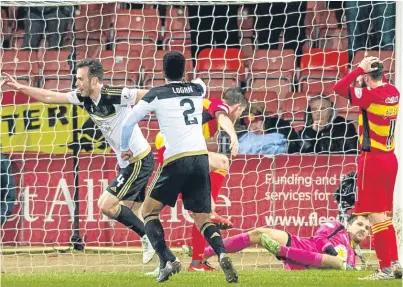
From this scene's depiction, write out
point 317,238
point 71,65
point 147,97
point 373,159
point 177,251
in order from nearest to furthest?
1. point 147,97
2. point 373,159
3. point 317,238
4. point 177,251
5. point 71,65

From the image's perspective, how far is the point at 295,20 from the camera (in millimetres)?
15500

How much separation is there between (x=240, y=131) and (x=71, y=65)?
211 centimetres

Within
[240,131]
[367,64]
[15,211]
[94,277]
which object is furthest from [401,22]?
[15,211]

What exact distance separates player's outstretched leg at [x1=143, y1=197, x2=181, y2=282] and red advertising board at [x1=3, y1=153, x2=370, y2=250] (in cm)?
358

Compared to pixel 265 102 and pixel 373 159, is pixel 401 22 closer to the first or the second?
pixel 373 159

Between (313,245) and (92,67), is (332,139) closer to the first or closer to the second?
(313,245)

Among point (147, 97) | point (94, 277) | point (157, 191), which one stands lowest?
point (94, 277)

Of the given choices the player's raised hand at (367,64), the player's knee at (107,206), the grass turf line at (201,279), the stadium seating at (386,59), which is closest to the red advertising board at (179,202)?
the stadium seating at (386,59)

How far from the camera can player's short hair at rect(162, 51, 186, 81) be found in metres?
9.47

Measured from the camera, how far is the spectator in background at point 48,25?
1494 centimetres

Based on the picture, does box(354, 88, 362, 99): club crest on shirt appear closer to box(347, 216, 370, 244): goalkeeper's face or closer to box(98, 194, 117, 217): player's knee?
box(347, 216, 370, 244): goalkeeper's face

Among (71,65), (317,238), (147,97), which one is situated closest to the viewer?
(147,97)

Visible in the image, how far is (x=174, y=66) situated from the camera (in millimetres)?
9484

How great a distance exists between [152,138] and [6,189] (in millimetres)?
1759
